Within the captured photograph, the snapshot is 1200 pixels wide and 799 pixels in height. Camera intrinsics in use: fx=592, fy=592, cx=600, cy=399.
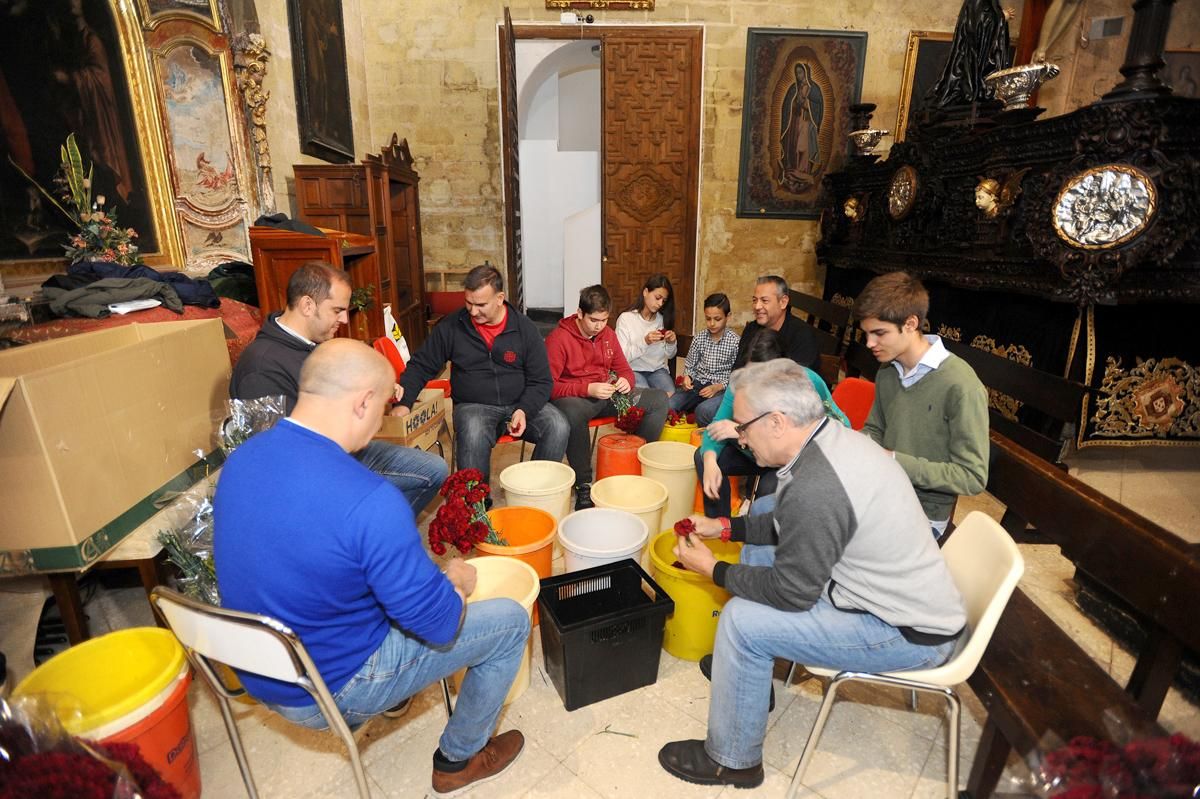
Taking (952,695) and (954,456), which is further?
(954,456)

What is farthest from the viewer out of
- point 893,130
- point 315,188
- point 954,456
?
point 893,130

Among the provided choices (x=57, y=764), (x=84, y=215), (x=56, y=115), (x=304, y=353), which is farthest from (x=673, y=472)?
(x=56, y=115)

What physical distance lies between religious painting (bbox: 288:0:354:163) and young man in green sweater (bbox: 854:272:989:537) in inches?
206

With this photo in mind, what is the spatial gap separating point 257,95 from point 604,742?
5011mm

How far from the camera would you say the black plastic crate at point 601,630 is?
204cm

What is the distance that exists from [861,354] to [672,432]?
6.50ft

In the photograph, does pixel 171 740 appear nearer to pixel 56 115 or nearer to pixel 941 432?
pixel 941 432

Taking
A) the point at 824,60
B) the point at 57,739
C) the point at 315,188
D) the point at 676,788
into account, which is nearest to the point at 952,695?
the point at 676,788

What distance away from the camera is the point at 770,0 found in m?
6.77

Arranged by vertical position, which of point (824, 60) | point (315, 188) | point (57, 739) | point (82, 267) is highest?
point (824, 60)

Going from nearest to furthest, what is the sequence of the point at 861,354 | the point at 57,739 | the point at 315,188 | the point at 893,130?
the point at 57,739 → the point at 861,354 → the point at 315,188 → the point at 893,130

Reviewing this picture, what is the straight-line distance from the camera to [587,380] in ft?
12.4

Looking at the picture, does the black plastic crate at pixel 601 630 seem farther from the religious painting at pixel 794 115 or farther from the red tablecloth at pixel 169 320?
the religious painting at pixel 794 115

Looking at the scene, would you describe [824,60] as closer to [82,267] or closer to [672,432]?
[672,432]
